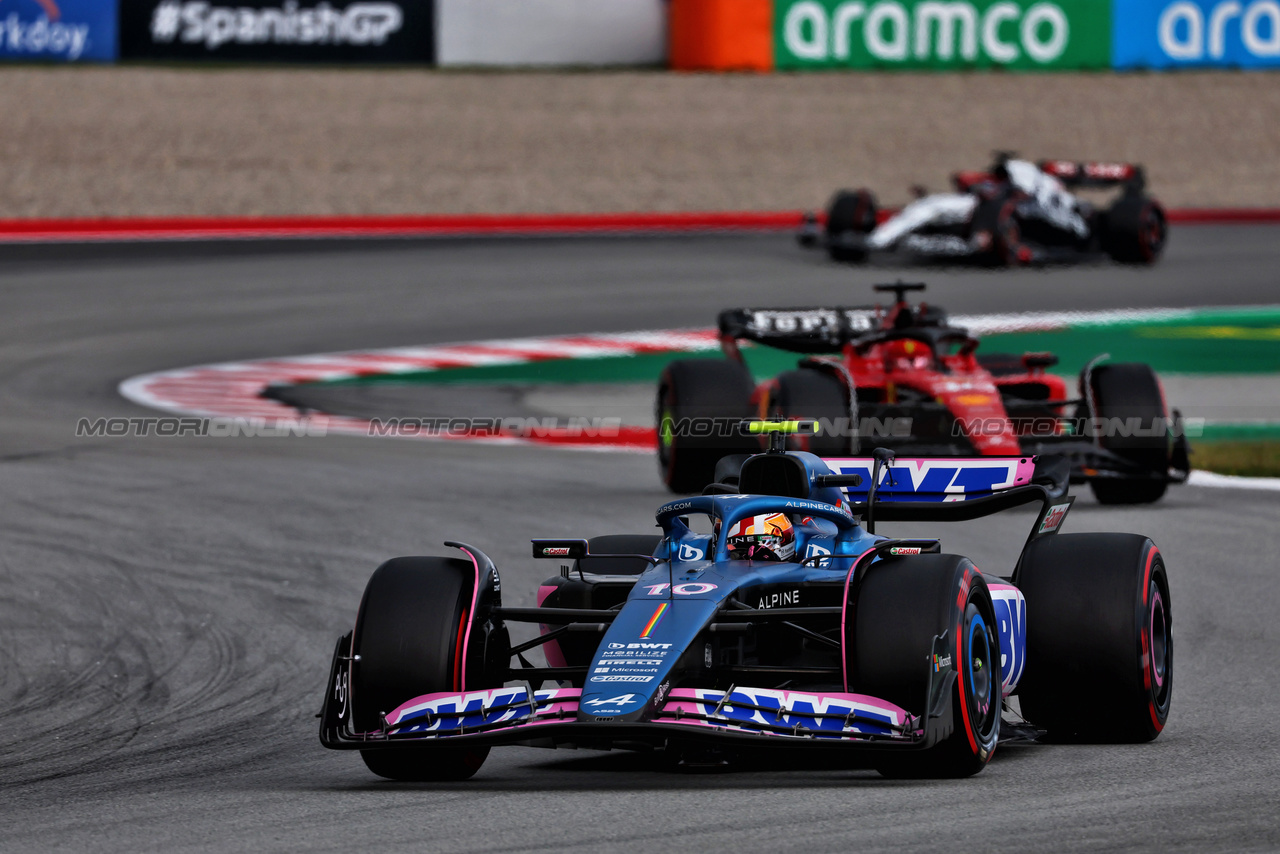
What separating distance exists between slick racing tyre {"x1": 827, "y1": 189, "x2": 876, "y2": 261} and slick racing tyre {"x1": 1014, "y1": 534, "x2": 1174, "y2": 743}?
60.5 feet

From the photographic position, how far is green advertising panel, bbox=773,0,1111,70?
35.3m

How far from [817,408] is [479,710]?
6609mm

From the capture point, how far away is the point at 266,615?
9703mm

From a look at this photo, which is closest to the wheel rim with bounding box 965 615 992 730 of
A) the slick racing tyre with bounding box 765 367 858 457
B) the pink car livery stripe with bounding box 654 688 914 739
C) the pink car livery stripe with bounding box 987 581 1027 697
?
the pink car livery stripe with bounding box 987 581 1027 697

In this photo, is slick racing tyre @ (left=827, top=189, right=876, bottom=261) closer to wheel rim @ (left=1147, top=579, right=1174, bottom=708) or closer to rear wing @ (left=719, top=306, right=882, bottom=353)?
rear wing @ (left=719, top=306, right=882, bottom=353)

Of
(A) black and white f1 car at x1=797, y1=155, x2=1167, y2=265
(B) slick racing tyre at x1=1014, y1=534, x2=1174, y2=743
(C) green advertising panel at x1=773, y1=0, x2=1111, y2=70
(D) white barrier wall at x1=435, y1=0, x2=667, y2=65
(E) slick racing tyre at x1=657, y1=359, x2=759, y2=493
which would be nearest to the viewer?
(B) slick racing tyre at x1=1014, y1=534, x2=1174, y2=743

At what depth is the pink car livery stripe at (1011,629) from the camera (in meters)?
7.20

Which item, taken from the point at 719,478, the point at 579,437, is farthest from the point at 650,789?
the point at 579,437

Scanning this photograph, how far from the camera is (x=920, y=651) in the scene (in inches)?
250

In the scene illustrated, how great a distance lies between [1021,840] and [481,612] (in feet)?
6.68

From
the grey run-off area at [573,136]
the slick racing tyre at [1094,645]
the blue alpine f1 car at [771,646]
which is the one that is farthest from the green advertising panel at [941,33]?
the slick racing tyre at [1094,645]

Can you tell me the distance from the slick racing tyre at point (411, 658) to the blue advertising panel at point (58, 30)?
2863 centimetres

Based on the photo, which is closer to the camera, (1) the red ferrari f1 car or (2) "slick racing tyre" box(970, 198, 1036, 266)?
(1) the red ferrari f1 car

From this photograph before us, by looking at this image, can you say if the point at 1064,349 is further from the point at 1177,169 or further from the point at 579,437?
the point at 1177,169
